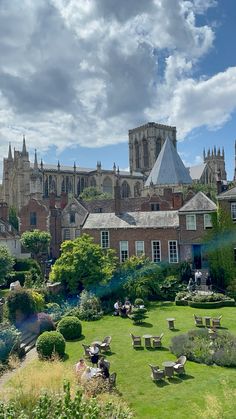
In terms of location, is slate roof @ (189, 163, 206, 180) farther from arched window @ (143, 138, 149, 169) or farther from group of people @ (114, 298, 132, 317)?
group of people @ (114, 298, 132, 317)

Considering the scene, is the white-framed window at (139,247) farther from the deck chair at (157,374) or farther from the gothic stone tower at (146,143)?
the gothic stone tower at (146,143)

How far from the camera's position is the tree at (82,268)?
1225 inches

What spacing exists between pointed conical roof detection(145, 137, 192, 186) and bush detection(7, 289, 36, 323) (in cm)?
4911

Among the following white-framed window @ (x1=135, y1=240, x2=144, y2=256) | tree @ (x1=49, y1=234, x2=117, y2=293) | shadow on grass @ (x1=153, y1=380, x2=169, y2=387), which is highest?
white-framed window @ (x1=135, y1=240, x2=144, y2=256)

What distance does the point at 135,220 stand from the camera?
39.5 metres

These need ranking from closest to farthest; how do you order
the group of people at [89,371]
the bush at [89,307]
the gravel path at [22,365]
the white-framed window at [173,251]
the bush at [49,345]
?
the group of people at [89,371] < the gravel path at [22,365] < the bush at [49,345] < the bush at [89,307] < the white-framed window at [173,251]

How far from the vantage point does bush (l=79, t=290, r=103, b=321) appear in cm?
2766

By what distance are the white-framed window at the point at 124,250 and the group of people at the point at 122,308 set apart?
1019cm

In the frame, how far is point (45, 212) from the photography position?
52531mm

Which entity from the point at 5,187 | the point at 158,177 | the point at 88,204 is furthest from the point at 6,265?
the point at 5,187

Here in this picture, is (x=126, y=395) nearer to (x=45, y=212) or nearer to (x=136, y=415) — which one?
(x=136, y=415)

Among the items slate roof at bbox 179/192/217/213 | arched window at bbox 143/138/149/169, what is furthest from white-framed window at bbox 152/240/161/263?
arched window at bbox 143/138/149/169

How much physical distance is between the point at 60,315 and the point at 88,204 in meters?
25.6

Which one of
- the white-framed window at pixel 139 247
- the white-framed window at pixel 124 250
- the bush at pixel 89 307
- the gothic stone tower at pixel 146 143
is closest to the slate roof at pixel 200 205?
the white-framed window at pixel 139 247
